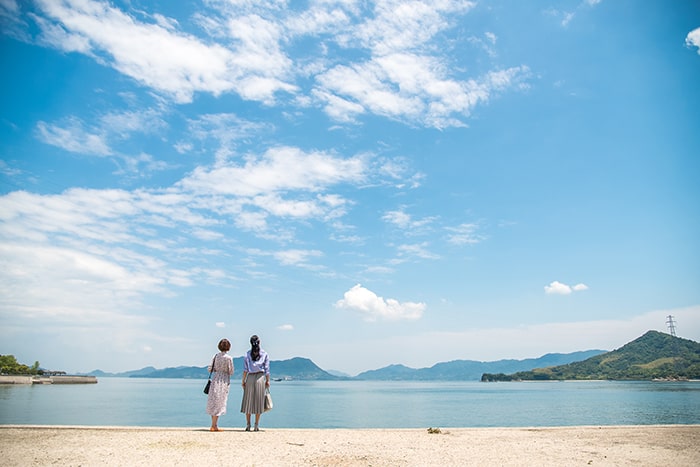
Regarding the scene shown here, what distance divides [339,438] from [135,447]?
4963mm

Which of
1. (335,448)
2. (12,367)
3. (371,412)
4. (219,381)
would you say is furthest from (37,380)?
(335,448)

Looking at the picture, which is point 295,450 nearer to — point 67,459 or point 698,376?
point 67,459

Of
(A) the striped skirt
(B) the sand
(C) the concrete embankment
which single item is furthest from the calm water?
(C) the concrete embankment

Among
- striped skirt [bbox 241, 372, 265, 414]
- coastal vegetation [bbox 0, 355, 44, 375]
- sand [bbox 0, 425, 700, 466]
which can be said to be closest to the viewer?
sand [bbox 0, 425, 700, 466]

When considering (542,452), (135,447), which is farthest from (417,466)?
(135,447)

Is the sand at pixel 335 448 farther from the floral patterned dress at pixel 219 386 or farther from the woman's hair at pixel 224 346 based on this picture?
the woman's hair at pixel 224 346

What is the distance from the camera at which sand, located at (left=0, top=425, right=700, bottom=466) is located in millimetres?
8555

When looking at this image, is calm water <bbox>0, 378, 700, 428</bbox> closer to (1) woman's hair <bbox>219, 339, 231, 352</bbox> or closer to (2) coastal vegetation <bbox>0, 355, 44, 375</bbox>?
(1) woman's hair <bbox>219, 339, 231, 352</bbox>

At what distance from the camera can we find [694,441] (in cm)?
1141

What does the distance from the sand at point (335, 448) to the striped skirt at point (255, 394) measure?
1.10 metres

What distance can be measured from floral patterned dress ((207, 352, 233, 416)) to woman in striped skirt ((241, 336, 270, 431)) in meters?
0.58

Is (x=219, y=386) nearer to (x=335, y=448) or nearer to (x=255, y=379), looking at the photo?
(x=255, y=379)

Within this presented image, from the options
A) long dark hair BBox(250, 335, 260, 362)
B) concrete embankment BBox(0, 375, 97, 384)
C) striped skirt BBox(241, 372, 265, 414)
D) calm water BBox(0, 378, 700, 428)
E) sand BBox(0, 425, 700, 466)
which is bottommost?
concrete embankment BBox(0, 375, 97, 384)

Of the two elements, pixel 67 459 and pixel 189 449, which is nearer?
pixel 67 459
